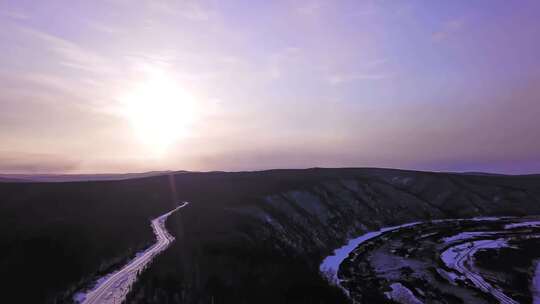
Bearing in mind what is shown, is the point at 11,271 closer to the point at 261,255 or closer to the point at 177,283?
the point at 177,283

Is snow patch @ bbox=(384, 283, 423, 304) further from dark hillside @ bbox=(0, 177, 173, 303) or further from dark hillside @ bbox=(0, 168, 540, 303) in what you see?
dark hillside @ bbox=(0, 177, 173, 303)

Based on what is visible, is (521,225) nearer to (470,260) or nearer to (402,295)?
(470,260)

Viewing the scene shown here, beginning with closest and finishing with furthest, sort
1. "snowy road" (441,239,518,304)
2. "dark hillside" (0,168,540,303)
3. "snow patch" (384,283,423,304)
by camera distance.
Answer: "dark hillside" (0,168,540,303) → "snow patch" (384,283,423,304) → "snowy road" (441,239,518,304)

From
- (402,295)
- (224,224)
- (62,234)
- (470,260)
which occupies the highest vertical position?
(62,234)

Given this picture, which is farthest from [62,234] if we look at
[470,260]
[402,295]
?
[470,260]

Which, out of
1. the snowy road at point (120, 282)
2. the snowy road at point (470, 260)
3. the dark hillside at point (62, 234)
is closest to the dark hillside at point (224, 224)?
the dark hillside at point (62, 234)

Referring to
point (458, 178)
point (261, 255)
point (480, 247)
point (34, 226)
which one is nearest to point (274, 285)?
point (261, 255)

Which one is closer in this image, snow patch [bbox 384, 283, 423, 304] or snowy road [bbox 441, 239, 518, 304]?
Answer: snow patch [bbox 384, 283, 423, 304]

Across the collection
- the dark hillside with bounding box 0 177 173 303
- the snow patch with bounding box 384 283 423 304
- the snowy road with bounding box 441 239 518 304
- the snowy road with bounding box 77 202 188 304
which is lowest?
the snowy road with bounding box 441 239 518 304

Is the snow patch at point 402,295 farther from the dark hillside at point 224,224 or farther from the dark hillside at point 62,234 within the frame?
the dark hillside at point 62,234

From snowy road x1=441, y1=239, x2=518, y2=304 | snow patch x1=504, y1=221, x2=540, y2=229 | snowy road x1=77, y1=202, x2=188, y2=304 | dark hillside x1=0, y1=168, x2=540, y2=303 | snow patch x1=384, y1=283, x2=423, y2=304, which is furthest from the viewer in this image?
snow patch x1=504, y1=221, x2=540, y2=229

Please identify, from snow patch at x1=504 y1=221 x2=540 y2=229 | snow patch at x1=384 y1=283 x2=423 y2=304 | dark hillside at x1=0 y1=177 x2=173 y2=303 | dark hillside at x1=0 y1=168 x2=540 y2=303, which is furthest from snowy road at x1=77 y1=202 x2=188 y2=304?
snow patch at x1=504 y1=221 x2=540 y2=229
